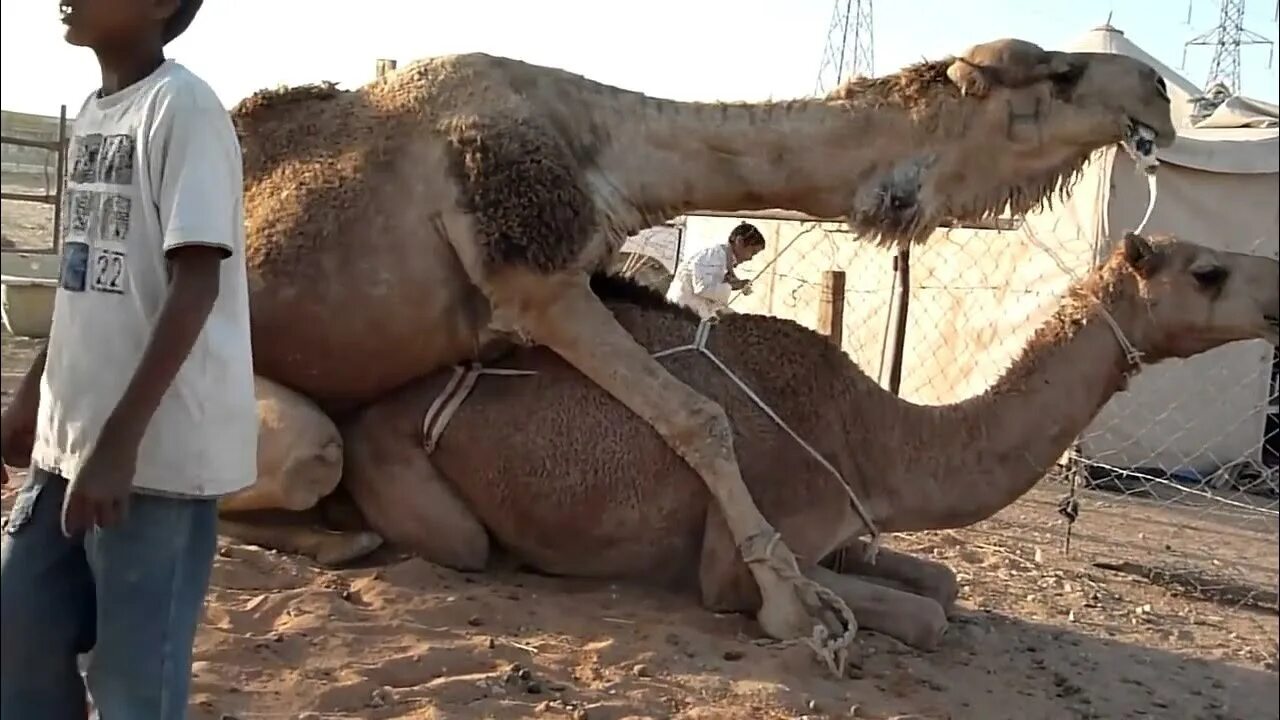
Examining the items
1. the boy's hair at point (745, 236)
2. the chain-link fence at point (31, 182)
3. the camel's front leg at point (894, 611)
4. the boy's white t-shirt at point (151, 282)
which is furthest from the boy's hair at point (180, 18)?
the chain-link fence at point (31, 182)

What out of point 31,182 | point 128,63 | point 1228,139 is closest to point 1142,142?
point 128,63

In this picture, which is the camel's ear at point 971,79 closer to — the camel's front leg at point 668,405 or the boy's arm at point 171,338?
the camel's front leg at point 668,405

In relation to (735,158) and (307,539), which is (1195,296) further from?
(307,539)

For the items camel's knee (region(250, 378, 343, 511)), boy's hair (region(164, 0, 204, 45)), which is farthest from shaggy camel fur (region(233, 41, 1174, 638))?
boy's hair (region(164, 0, 204, 45))

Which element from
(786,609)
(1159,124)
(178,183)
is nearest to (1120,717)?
(786,609)

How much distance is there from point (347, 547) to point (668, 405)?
1288 mm

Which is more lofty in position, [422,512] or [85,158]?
[85,158]

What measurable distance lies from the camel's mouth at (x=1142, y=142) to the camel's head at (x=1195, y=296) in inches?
17.4

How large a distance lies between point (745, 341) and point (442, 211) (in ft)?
4.15

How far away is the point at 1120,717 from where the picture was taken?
4.14 metres

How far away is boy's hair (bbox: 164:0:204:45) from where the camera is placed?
7.98ft

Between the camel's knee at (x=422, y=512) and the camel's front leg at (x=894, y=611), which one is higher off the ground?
the camel's knee at (x=422, y=512)

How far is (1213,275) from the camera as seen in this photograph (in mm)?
5051

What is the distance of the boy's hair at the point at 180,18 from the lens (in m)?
2.43
